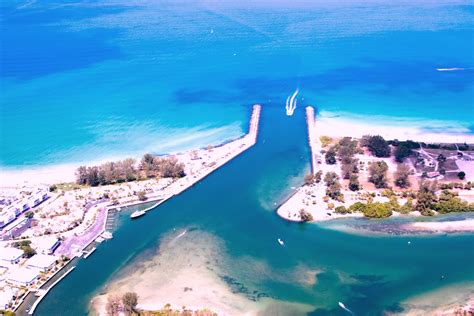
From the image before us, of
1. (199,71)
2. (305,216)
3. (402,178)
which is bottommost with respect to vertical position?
(305,216)

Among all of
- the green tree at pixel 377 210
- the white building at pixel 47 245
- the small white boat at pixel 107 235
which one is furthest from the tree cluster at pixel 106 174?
the green tree at pixel 377 210

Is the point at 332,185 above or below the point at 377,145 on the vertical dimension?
below

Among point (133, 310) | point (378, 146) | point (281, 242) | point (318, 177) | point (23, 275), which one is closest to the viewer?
point (133, 310)

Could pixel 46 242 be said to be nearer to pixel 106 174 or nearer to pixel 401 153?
pixel 106 174

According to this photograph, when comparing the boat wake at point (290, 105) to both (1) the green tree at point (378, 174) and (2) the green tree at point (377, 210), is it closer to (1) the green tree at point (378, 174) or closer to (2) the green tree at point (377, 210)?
(1) the green tree at point (378, 174)

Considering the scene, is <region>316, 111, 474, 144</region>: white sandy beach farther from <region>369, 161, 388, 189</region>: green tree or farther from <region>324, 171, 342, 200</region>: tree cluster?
<region>324, 171, 342, 200</region>: tree cluster

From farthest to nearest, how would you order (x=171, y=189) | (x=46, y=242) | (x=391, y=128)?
(x=391, y=128) → (x=171, y=189) → (x=46, y=242)

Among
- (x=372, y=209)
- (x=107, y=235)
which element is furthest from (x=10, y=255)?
(x=372, y=209)
